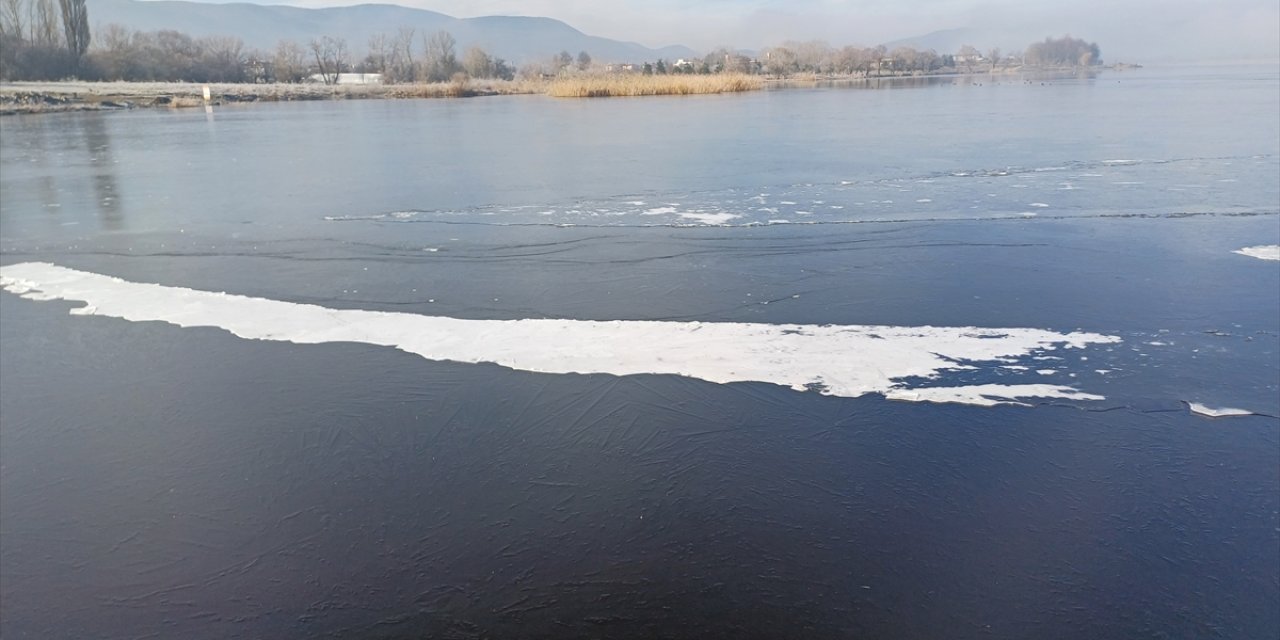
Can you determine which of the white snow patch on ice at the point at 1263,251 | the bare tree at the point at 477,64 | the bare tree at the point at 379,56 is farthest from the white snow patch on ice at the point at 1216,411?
the bare tree at the point at 379,56

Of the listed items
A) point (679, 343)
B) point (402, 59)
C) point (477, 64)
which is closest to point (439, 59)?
point (477, 64)

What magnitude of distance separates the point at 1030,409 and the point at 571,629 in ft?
7.25

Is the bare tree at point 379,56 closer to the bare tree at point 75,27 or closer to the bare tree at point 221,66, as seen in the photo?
the bare tree at point 221,66

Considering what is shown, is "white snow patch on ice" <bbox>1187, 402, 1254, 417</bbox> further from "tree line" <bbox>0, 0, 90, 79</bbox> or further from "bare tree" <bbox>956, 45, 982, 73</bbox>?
"bare tree" <bbox>956, 45, 982, 73</bbox>

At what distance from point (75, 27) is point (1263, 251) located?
55.2 metres

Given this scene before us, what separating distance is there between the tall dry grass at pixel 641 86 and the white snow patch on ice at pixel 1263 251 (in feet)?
92.0

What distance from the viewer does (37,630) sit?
219cm

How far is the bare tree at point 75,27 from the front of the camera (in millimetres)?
45094

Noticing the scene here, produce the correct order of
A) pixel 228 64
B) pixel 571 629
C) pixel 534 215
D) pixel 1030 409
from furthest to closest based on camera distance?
pixel 228 64 < pixel 534 215 < pixel 1030 409 < pixel 571 629

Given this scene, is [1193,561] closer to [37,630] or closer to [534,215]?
[37,630]

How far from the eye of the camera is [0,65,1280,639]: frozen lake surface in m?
2.29

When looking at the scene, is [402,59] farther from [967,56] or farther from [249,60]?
[967,56]

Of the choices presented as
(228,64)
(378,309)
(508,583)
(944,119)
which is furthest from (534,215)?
(228,64)

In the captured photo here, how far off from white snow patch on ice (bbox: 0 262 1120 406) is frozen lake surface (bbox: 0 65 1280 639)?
3 centimetres
